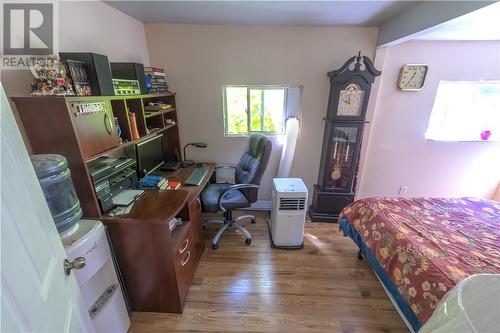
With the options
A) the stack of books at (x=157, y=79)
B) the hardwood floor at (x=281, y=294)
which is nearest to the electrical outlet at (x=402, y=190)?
the hardwood floor at (x=281, y=294)

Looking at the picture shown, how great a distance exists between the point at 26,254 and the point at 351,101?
8.65 ft

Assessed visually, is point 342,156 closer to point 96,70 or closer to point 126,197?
point 126,197

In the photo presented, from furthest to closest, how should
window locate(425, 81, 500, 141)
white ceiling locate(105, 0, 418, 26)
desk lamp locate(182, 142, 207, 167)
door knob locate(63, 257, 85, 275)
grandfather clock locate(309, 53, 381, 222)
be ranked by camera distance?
desk lamp locate(182, 142, 207, 167), window locate(425, 81, 500, 141), grandfather clock locate(309, 53, 381, 222), white ceiling locate(105, 0, 418, 26), door knob locate(63, 257, 85, 275)

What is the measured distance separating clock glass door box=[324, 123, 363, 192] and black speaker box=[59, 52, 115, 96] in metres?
2.14

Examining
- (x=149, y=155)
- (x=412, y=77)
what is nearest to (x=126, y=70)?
(x=149, y=155)

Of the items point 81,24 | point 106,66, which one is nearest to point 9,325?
point 106,66

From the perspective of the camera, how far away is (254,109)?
8.73 ft

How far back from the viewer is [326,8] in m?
1.76

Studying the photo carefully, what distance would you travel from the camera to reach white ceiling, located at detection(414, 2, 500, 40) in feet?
4.71

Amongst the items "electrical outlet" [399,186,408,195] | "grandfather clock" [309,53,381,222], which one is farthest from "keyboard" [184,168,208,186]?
"electrical outlet" [399,186,408,195]

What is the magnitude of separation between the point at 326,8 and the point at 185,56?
1.52m

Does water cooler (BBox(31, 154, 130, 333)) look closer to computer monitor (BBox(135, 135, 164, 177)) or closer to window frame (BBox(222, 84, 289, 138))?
computer monitor (BBox(135, 135, 164, 177))

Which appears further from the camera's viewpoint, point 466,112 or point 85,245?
point 466,112

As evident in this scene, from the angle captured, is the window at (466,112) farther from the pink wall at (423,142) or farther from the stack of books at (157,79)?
the stack of books at (157,79)
